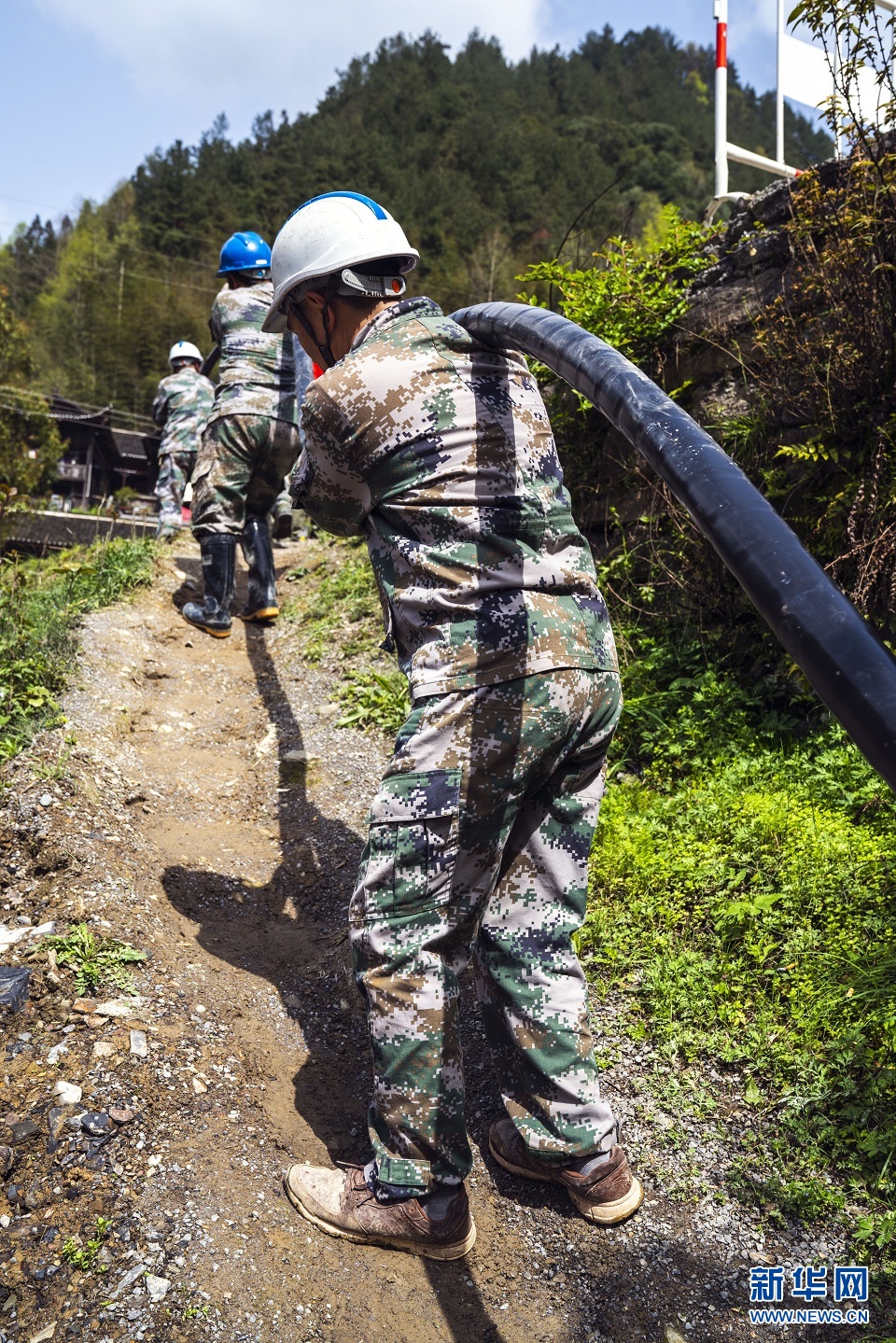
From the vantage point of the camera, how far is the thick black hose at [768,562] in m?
1.21

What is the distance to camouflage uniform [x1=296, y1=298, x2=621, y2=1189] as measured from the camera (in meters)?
2.14

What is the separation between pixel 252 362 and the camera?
241 inches

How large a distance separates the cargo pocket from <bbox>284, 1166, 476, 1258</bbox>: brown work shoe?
28.4 inches

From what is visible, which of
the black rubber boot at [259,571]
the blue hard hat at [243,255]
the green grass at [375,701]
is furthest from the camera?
the black rubber boot at [259,571]

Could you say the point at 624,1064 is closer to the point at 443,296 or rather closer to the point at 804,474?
the point at 804,474

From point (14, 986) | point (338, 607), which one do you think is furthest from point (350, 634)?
point (14, 986)

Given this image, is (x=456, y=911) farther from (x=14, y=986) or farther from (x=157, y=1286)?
(x=14, y=986)

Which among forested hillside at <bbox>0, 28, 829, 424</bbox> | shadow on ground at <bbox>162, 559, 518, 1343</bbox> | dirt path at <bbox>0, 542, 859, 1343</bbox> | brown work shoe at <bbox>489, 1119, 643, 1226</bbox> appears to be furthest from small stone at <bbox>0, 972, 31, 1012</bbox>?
forested hillside at <bbox>0, 28, 829, 424</bbox>

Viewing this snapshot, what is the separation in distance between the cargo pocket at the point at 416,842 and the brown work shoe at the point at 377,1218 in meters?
0.72

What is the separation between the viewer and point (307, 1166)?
2.38 metres

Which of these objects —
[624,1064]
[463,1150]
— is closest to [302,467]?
[463,1150]

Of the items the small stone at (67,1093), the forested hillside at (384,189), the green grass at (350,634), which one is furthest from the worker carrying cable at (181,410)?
the forested hillside at (384,189)

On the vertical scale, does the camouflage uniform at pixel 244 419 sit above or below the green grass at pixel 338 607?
above

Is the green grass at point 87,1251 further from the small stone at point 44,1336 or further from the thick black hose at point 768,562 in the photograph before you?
the thick black hose at point 768,562
